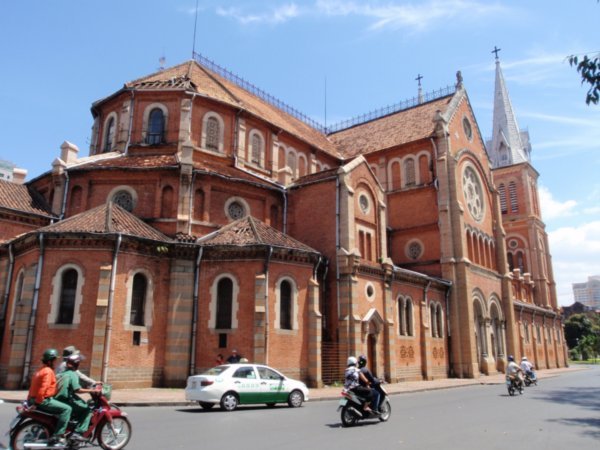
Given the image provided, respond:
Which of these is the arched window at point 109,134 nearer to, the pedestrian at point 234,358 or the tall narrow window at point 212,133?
the tall narrow window at point 212,133

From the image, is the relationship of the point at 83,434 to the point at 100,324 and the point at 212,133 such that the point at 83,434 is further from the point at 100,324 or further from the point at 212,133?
the point at 212,133

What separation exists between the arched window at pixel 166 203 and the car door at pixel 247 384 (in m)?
12.2

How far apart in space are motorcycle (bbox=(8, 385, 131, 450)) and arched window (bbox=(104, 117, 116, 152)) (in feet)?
77.6

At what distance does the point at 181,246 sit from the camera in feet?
76.8

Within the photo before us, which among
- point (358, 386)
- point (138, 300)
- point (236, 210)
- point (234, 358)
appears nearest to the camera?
point (358, 386)

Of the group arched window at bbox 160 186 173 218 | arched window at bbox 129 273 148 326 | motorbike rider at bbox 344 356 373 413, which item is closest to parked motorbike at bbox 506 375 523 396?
motorbike rider at bbox 344 356 373 413

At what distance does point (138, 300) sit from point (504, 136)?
57299 millimetres

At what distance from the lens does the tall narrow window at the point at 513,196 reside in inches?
2458

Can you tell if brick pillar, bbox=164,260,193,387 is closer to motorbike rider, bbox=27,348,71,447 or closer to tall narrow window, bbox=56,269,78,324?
tall narrow window, bbox=56,269,78,324

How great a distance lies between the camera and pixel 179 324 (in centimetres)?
2253

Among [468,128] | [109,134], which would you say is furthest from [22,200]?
[468,128]

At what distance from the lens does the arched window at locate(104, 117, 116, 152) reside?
30.5m

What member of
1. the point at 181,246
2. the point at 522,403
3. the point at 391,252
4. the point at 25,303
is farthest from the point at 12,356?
the point at 391,252

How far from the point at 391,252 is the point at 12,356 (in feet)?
87.3
